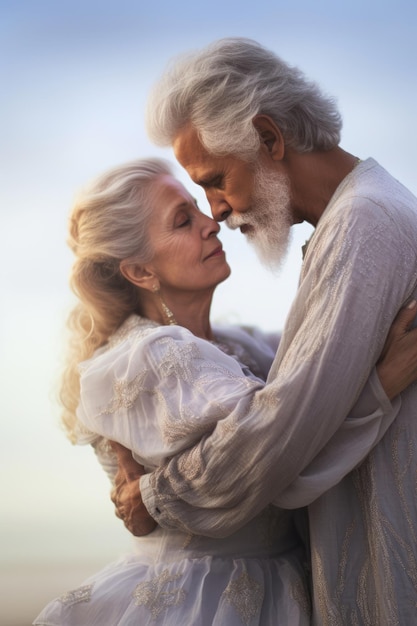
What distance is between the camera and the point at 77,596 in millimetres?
2561

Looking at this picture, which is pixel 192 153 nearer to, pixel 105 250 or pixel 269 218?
pixel 269 218

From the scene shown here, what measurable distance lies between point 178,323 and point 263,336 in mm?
412

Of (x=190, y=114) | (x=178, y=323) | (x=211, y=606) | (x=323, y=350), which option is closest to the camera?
(x=323, y=350)

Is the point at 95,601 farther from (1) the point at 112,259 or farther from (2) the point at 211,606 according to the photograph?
(1) the point at 112,259

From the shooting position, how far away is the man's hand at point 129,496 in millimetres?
2555

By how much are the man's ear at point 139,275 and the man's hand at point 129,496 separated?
0.59 metres

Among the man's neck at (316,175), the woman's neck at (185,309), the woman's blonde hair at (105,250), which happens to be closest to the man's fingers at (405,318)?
the man's neck at (316,175)

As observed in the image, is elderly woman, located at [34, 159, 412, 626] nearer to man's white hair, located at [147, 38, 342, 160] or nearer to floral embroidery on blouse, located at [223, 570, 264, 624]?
floral embroidery on blouse, located at [223, 570, 264, 624]

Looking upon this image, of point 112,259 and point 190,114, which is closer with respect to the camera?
point 190,114

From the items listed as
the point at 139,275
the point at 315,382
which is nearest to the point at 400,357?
the point at 315,382

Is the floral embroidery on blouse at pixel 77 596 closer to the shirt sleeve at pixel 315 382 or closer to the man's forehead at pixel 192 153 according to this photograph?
the shirt sleeve at pixel 315 382

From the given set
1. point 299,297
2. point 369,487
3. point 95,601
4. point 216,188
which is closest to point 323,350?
point 299,297

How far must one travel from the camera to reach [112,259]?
3105mm

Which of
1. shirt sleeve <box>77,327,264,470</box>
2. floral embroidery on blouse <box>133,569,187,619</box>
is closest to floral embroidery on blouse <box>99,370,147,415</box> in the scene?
shirt sleeve <box>77,327,264,470</box>
